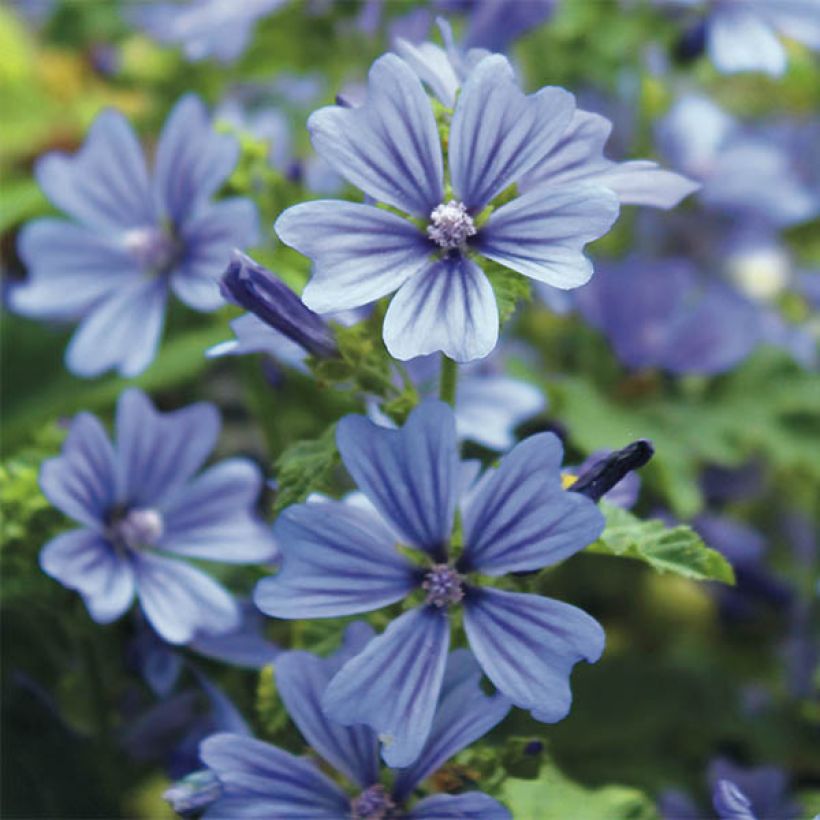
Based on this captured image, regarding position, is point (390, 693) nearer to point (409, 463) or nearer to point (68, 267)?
point (409, 463)

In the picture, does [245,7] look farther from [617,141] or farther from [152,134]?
[617,141]

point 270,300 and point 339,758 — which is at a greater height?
point 270,300

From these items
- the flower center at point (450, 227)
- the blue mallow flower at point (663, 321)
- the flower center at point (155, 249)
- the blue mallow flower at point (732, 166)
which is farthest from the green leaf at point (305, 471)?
the blue mallow flower at point (732, 166)

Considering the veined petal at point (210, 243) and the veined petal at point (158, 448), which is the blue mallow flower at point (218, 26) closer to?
the veined petal at point (210, 243)

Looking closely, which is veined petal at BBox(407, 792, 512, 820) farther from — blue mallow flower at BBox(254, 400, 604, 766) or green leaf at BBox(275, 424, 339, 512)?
green leaf at BBox(275, 424, 339, 512)

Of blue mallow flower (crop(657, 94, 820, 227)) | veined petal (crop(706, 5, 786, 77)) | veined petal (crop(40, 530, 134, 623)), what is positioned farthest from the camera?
blue mallow flower (crop(657, 94, 820, 227))

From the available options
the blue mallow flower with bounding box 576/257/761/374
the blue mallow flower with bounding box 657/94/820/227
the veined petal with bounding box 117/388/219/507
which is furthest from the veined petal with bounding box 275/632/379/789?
the blue mallow flower with bounding box 657/94/820/227

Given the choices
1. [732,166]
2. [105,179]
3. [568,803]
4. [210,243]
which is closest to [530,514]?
[568,803]
